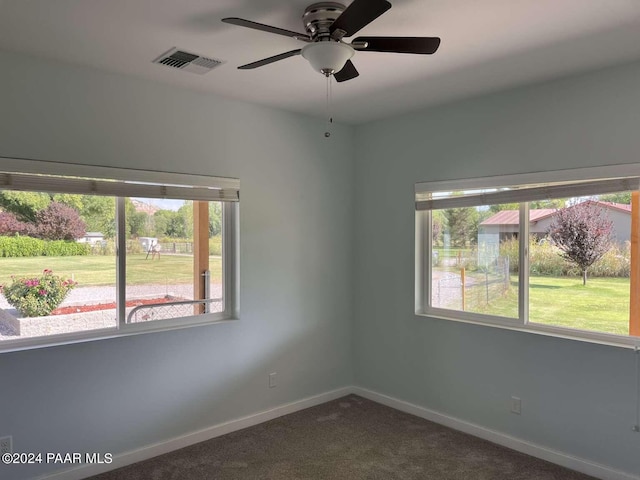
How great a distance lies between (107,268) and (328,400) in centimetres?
219

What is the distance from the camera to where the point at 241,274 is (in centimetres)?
345

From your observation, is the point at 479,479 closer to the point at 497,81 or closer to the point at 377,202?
the point at 377,202

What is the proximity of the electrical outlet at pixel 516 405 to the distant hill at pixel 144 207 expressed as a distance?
9.31ft

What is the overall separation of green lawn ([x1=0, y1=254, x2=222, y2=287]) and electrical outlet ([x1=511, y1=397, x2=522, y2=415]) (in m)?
2.32

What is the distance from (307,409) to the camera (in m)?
3.79

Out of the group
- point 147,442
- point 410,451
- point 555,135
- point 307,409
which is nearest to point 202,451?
point 147,442

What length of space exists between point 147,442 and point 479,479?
2.14 m

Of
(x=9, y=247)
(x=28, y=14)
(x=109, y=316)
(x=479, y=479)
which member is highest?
(x=28, y=14)

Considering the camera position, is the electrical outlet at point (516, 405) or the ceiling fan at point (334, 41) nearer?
the ceiling fan at point (334, 41)

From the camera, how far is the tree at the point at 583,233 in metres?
2.84

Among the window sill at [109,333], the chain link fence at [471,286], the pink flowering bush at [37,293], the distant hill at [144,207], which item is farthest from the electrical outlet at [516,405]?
the pink flowering bush at [37,293]

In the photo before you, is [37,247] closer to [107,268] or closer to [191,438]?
[107,268]

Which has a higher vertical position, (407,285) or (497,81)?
(497,81)

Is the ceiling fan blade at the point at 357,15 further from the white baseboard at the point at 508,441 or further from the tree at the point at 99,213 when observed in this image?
the white baseboard at the point at 508,441
